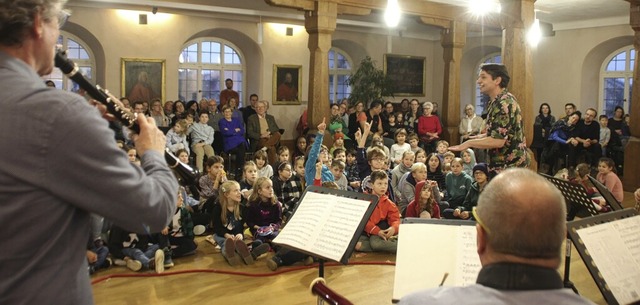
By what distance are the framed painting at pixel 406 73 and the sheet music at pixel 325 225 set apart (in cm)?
1194

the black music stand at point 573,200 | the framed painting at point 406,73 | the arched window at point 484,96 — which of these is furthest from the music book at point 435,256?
the arched window at point 484,96

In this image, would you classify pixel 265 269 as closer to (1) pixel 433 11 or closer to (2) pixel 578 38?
(1) pixel 433 11

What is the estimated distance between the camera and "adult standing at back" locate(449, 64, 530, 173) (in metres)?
3.95

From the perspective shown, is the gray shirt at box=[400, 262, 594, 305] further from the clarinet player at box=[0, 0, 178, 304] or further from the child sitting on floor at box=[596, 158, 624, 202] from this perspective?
the child sitting on floor at box=[596, 158, 624, 202]

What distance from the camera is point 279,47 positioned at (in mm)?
13023

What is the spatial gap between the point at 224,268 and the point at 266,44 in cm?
865

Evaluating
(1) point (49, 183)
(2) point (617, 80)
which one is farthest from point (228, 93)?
(1) point (49, 183)

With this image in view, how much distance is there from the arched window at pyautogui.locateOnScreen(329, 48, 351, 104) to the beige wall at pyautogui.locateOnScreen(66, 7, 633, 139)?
8.9 inches

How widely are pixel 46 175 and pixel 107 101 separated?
0.52 m

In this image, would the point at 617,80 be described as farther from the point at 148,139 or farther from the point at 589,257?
the point at 148,139

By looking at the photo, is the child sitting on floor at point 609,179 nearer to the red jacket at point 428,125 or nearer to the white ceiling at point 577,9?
the red jacket at point 428,125

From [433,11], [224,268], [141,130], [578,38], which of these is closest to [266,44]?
[433,11]

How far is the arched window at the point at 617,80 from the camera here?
12781mm

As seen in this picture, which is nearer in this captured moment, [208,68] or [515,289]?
[515,289]
